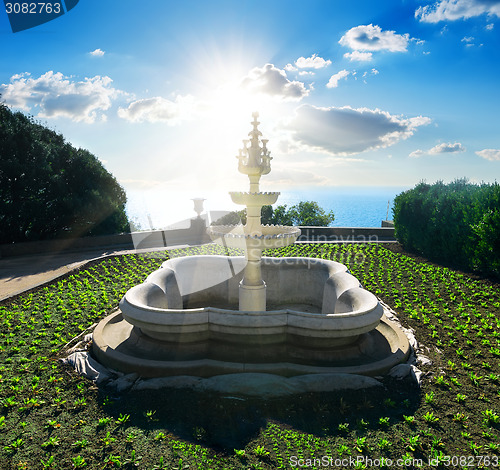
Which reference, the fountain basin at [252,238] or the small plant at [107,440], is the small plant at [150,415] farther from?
the fountain basin at [252,238]

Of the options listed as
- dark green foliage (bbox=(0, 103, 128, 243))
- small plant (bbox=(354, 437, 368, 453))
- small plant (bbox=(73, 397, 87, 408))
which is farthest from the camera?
dark green foliage (bbox=(0, 103, 128, 243))

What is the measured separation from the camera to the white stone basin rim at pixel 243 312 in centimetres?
563

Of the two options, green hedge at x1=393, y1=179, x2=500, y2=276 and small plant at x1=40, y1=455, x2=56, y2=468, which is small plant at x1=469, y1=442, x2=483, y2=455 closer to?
small plant at x1=40, y1=455, x2=56, y2=468

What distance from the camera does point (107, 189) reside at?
20.4m

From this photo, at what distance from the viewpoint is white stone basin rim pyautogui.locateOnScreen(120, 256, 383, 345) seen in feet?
18.5

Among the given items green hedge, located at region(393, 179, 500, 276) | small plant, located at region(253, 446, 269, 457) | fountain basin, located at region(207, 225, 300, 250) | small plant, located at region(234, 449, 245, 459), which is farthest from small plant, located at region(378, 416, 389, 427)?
green hedge, located at region(393, 179, 500, 276)

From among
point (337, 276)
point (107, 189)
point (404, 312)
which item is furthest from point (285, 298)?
point (107, 189)

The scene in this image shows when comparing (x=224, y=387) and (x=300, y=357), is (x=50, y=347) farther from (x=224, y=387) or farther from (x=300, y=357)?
(x=300, y=357)

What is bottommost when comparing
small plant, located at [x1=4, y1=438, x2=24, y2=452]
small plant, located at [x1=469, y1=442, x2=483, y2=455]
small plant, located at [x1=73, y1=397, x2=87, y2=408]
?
small plant, located at [x1=469, y1=442, x2=483, y2=455]

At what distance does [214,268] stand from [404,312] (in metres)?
5.32

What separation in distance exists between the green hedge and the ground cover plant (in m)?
5.91

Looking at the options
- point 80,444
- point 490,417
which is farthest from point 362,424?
point 80,444

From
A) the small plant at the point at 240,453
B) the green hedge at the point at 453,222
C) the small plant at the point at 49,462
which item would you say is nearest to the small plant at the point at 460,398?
the small plant at the point at 240,453

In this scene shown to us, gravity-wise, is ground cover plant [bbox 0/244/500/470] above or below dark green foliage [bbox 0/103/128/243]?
below
